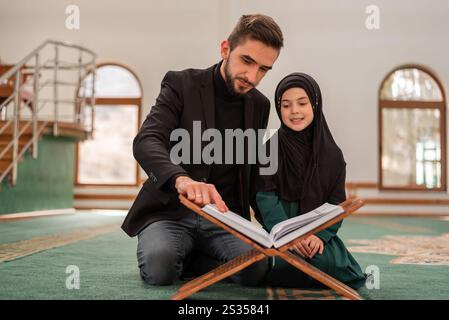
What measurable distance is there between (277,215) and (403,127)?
5753 mm

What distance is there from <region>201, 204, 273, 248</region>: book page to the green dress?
17.6 inches

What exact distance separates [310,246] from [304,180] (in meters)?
0.23

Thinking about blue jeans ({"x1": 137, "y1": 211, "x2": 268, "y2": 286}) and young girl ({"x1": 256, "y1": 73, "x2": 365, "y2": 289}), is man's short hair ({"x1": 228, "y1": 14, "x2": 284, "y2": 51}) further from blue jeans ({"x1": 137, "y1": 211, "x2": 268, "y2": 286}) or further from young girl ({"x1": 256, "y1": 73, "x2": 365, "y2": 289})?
blue jeans ({"x1": 137, "y1": 211, "x2": 268, "y2": 286})

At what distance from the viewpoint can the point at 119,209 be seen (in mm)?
6988

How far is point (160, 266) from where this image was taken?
1.64 meters

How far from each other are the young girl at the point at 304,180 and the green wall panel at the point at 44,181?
3.69 metres

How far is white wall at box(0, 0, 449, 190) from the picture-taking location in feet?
22.3

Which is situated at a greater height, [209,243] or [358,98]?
[358,98]

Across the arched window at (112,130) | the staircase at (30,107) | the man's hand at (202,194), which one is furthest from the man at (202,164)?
the arched window at (112,130)

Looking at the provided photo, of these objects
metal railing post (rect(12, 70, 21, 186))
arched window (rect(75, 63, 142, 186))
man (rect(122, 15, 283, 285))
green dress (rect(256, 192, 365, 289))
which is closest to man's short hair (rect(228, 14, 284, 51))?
man (rect(122, 15, 283, 285))

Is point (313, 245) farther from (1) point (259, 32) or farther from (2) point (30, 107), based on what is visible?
(2) point (30, 107)
